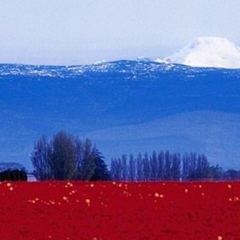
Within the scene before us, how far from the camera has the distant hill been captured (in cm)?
13538

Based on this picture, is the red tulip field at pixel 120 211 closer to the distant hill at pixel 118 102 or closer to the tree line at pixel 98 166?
the tree line at pixel 98 166

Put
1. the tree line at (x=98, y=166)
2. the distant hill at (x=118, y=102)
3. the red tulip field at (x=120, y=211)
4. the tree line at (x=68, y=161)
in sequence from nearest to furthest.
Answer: the red tulip field at (x=120, y=211), the tree line at (x=68, y=161), the tree line at (x=98, y=166), the distant hill at (x=118, y=102)

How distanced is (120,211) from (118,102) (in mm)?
144469

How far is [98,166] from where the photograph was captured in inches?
1085

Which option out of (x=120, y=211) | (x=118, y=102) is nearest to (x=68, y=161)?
(x=120, y=211)

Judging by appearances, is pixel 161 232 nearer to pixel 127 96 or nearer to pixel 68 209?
pixel 68 209

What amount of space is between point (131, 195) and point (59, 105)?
14179cm

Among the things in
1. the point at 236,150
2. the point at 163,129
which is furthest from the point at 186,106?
the point at 236,150

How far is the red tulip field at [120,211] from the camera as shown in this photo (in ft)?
34.9

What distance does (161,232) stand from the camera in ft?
35.1

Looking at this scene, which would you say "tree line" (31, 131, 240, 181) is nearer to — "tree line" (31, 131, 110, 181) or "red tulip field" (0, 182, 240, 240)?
"tree line" (31, 131, 110, 181)

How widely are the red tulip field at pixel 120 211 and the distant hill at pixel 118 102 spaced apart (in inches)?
4204

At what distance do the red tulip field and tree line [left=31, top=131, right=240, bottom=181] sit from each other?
6973 millimetres

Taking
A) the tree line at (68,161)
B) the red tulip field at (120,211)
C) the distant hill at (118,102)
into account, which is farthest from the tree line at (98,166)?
the distant hill at (118,102)
